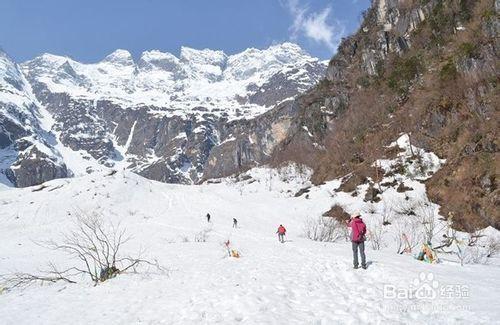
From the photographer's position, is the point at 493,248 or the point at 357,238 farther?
the point at 493,248

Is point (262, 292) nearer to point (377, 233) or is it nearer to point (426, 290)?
point (426, 290)

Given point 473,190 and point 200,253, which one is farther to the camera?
point 473,190

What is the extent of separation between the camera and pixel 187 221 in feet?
187

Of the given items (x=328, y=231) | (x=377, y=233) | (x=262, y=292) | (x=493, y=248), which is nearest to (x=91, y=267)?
(x=262, y=292)

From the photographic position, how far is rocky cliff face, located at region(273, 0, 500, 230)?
142 ft

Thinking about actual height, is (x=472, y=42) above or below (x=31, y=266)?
above

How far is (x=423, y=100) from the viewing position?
62.7 m

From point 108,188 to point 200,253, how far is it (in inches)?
1931

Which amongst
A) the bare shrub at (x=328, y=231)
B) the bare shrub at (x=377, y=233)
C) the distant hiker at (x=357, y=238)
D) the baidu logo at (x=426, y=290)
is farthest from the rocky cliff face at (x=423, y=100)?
the baidu logo at (x=426, y=290)

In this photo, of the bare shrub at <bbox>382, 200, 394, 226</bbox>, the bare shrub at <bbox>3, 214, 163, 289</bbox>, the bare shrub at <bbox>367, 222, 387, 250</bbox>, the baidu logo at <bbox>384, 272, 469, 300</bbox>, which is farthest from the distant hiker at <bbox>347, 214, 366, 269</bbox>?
the bare shrub at <bbox>382, 200, 394, 226</bbox>

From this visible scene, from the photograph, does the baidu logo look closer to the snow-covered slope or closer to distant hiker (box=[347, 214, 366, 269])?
the snow-covered slope

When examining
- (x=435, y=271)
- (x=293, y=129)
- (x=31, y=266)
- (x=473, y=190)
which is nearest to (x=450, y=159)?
(x=473, y=190)

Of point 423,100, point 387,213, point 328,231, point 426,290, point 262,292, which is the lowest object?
point 262,292

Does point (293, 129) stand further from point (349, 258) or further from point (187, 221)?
point (349, 258)
